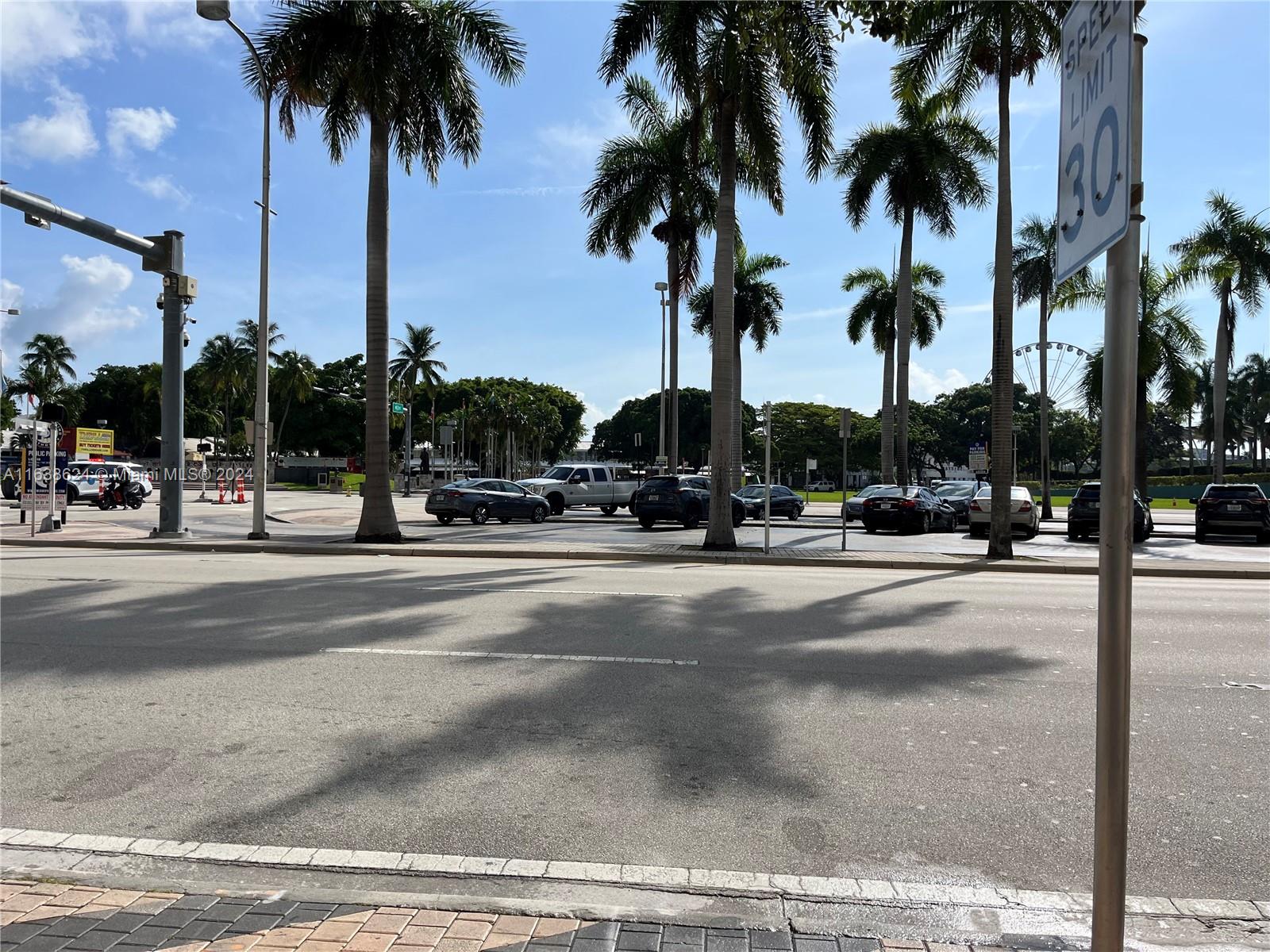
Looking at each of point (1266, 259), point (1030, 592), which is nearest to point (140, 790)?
point (1030, 592)

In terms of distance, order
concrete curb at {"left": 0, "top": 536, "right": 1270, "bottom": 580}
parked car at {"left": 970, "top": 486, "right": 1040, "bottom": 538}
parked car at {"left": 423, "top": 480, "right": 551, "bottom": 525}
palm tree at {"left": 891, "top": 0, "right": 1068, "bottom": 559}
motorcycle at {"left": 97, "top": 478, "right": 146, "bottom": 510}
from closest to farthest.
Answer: concrete curb at {"left": 0, "top": 536, "right": 1270, "bottom": 580}, palm tree at {"left": 891, "top": 0, "right": 1068, "bottom": 559}, parked car at {"left": 970, "top": 486, "right": 1040, "bottom": 538}, parked car at {"left": 423, "top": 480, "right": 551, "bottom": 525}, motorcycle at {"left": 97, "top": 478, "right": 146, "bottom": 510}

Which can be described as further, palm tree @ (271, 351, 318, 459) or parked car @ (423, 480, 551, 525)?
palm tree @ (271, 351, 318, 459)

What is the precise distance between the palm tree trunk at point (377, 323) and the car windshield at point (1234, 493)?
21.7m

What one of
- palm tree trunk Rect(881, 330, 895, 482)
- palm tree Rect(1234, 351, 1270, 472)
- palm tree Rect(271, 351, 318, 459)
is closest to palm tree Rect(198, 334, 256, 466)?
palm tree Rect(271, 351, 318, 459)

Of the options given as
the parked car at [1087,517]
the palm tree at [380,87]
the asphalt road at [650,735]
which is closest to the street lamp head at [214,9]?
the palm tree at [380,87]

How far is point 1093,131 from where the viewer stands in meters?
2.63

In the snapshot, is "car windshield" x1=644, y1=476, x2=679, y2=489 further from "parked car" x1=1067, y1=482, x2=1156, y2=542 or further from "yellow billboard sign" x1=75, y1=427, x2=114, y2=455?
"yellow billboard sign" x1=75, y1=427, x2=114, y2=455

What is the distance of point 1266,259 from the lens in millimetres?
34531

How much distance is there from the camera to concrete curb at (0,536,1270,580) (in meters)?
15.7

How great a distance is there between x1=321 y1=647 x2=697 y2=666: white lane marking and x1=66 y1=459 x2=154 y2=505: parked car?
33750 millimetres

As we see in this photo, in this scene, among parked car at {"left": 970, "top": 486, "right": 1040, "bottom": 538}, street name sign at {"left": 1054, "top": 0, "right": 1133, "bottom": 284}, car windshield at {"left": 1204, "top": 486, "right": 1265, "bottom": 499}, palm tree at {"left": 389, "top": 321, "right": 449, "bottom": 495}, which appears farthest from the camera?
palm tree at {"left": 389, "top": 321, "right": 449, "bottom": 495}

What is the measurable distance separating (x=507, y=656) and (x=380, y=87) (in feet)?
49.8

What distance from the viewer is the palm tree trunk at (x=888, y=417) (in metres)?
34.7

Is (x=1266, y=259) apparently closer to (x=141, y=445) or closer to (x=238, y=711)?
(x=238, y=711)
